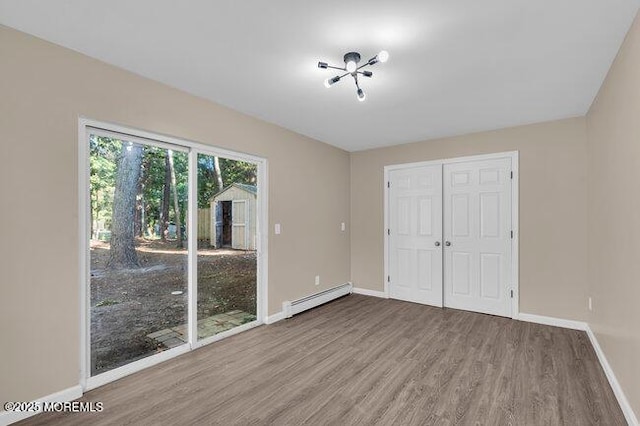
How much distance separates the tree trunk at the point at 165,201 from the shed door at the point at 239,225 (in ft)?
2.54

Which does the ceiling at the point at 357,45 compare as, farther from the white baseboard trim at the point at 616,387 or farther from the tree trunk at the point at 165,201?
the white baseboard trim at the point at 616,387

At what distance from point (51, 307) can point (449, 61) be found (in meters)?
3.49

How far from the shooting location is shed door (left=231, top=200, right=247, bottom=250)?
3615mm

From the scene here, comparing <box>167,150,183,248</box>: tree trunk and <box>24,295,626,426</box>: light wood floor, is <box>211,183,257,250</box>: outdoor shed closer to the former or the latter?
<box>167,150,183,248</box>: tree trunk

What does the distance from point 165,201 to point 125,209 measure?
14.2 inches

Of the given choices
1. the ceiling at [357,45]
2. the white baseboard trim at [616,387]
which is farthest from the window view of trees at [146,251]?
the white baseboard trim at [616,387]

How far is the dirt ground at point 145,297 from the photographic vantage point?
8.30 ft

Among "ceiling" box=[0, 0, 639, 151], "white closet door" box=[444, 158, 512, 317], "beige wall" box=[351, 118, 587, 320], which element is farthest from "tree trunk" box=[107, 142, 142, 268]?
"beige wall" box=[351, 118, 587, 320]

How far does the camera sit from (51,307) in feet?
7.13

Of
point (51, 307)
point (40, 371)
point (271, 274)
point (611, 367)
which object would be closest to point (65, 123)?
point (51, 307)

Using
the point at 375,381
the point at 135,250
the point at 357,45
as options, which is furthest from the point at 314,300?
the point at 357,45

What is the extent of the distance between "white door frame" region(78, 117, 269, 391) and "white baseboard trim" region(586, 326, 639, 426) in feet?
10.8

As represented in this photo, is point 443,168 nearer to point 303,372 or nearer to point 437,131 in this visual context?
→ point 437,131

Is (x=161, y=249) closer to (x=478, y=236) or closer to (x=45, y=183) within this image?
(x=45, y=183)
